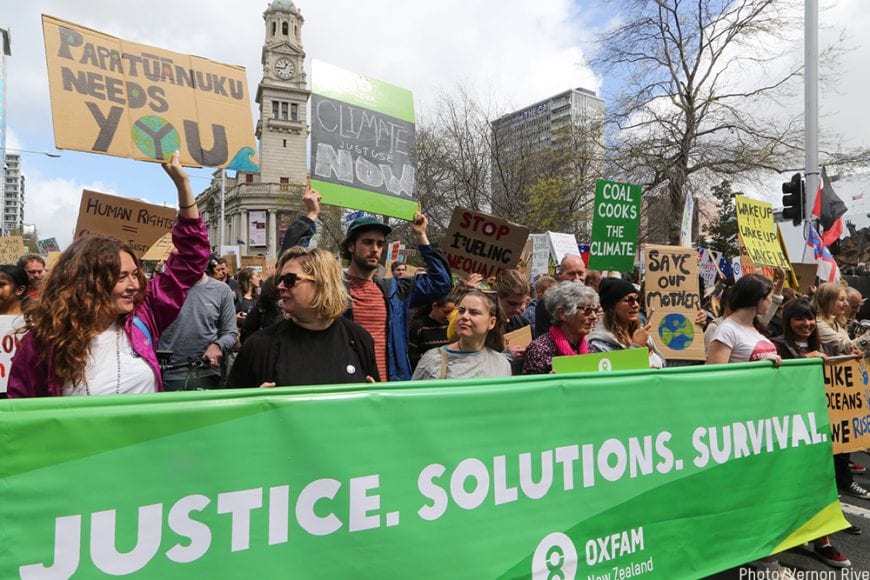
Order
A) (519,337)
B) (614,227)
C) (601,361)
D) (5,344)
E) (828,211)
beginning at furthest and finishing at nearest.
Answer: (828,211) → (614,227) → (519,337) → (5,344) → (601,361)

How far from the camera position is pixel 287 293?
2.42 m

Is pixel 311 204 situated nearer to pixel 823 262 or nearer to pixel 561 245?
pixel 561 245

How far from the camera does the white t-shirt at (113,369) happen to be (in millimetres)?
1975

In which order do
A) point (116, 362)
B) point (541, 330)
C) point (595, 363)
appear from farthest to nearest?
point (541, 330)
point (595, 363)
point (116, 362)

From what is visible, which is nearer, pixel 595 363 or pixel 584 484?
pixel 584 484

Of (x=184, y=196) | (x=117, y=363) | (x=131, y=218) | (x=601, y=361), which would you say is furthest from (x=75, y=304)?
(x=131, y=218)

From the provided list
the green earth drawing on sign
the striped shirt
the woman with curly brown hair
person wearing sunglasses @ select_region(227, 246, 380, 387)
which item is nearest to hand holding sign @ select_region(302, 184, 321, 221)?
the striped shirt

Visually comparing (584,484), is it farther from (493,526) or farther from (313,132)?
(313,132)

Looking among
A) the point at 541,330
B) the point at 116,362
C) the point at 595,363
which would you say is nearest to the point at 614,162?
the point at 541,330

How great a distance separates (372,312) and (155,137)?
1.79 metres

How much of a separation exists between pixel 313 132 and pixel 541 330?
2348mm

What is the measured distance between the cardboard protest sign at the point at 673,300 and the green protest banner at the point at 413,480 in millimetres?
2285

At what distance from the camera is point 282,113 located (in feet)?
249

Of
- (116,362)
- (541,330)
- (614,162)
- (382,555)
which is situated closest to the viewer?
(382,555)
